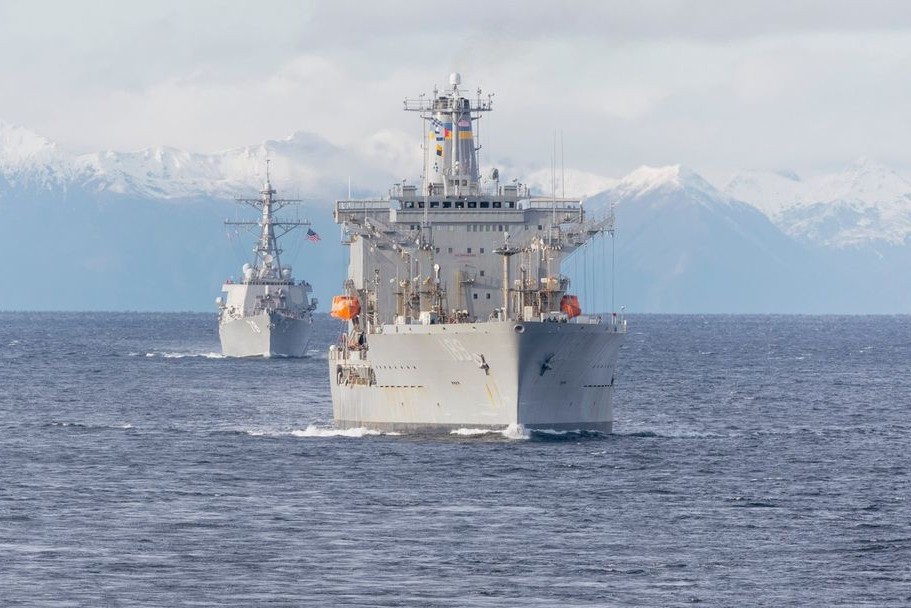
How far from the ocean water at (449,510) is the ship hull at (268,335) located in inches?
2477

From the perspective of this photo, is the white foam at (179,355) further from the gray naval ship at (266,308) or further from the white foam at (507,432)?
the white foam at (507,432)

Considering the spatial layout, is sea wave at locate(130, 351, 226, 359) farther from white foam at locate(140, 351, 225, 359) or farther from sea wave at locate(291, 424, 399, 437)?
sea wave at locate(291, 424, 399, 437)

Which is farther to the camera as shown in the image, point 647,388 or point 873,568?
point 647,388

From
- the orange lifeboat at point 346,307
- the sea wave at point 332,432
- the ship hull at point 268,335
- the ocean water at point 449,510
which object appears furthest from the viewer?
the ship hull at point 268,335

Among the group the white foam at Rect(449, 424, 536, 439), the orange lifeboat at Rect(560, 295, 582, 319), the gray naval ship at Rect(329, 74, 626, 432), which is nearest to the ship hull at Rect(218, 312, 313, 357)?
the gray naval ship at Rect(329, 74, 626, 432)

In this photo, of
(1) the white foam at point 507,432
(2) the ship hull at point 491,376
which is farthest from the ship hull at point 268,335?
(1) the white foam at point 507,432

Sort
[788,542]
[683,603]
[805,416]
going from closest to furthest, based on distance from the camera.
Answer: [683,603] < [788,542] < [805,416]

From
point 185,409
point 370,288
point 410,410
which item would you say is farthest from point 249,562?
point 185,409

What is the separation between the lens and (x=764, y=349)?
18412 cm

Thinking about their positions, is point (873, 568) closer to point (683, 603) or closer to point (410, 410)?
point (683, 603)

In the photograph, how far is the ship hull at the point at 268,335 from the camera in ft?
500

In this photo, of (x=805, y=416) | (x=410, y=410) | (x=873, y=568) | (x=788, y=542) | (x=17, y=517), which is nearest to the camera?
(x=873, y=568)

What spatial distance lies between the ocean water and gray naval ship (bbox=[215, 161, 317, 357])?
208 feet

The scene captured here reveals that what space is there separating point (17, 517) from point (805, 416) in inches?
1768
